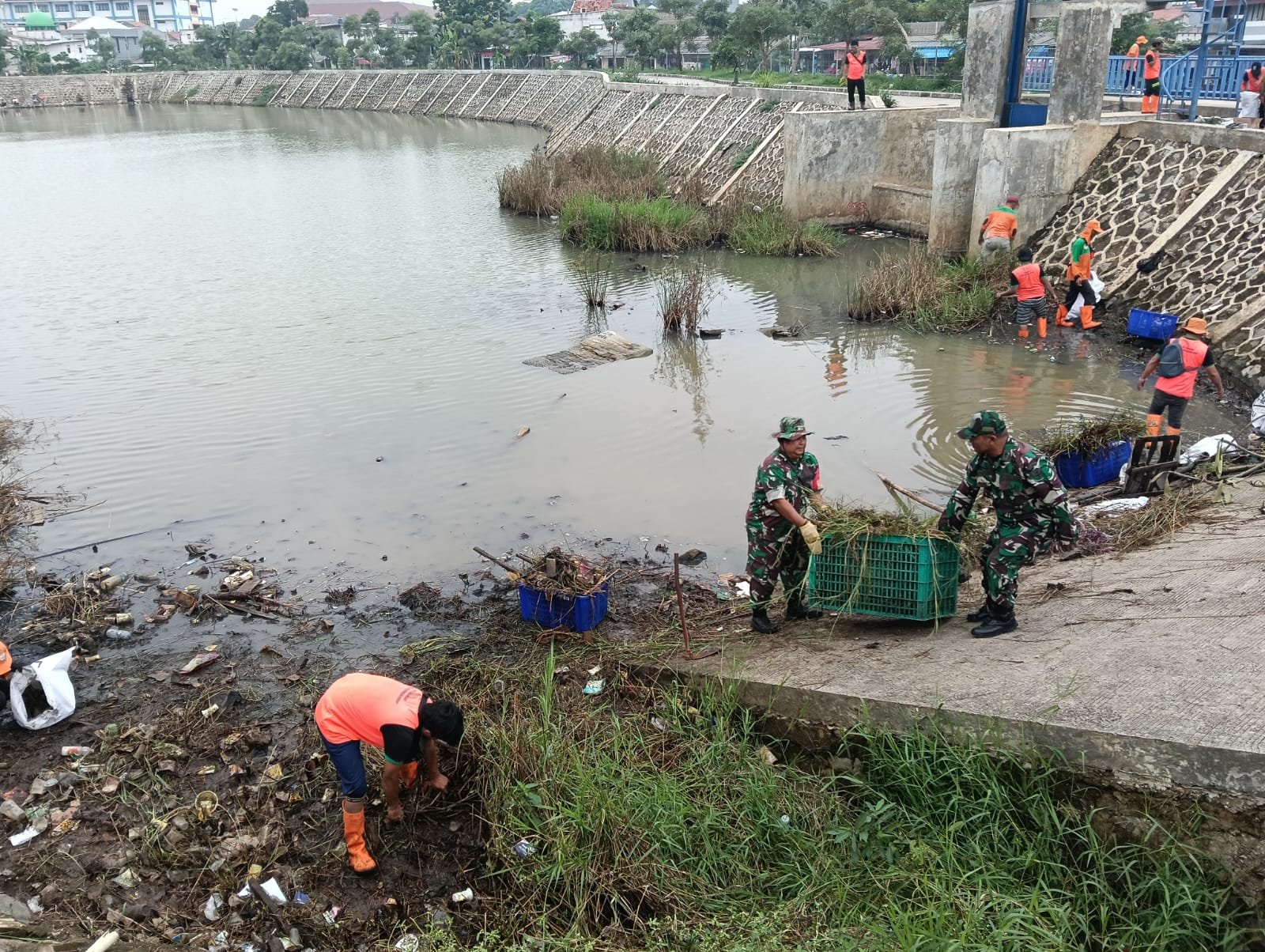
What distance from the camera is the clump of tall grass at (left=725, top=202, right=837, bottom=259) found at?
56.0 ft

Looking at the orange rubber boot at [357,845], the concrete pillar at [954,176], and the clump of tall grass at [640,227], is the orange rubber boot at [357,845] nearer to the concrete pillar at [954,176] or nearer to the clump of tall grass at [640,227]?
the concrete pillar at [954,176]

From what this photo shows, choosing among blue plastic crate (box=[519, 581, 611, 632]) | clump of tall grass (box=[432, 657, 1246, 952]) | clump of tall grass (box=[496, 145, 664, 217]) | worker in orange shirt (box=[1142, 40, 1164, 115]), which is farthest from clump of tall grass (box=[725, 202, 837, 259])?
clump of tall grass (box=[432, 657, 1246, 952])

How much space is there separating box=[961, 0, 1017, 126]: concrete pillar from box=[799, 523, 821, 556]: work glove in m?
12.7

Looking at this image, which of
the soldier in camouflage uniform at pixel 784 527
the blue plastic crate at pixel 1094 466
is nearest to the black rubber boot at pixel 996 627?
the soldier in camouflage uniform at pixel 784 527

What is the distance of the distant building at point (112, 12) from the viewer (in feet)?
385

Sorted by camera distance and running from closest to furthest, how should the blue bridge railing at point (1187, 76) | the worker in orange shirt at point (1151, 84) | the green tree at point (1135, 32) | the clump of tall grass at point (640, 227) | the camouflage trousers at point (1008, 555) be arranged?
the camouflage trousers at point (1008, 555) < the worker in orange shirt at point (1151, 84) < the blue bridge railing at point (1187, 76) < the clump of tall grass at point (640, 227) < the green tree at point (1135, 32)

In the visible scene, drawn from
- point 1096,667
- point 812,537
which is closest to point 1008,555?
point 1096,667

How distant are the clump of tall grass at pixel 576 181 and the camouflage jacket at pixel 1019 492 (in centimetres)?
1538

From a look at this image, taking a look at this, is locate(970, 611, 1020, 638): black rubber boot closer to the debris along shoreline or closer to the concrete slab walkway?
the concrete slab walkway

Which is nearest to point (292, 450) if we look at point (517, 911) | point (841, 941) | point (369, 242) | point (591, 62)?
point (517, 911)

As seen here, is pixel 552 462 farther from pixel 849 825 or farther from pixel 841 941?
pixel 841 941

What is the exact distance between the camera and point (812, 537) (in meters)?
4.93

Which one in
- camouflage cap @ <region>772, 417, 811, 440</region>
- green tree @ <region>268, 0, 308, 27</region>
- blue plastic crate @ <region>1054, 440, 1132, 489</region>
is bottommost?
blue plastic crate @ <region>1054, 440, 1132, 489</region>

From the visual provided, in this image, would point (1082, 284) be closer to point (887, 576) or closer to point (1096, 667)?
point (887, 576)
